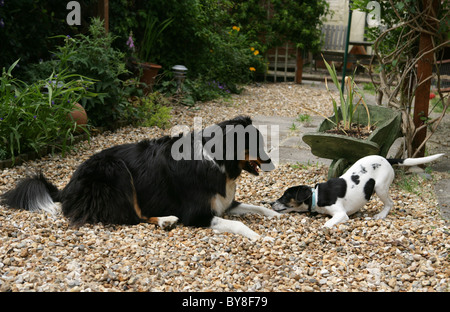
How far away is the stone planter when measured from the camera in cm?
398

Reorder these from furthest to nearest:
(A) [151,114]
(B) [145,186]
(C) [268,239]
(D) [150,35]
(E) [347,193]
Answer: (D) [150,35], (A) [151,114], (E) [347,193], (B) [145,186], (C) [268,239]

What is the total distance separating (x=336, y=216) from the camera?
11.3 feet

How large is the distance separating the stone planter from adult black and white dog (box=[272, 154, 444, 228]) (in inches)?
14.1

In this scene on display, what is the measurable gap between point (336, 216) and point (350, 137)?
2.80 feet

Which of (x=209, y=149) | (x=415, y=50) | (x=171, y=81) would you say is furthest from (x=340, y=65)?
(x=209, y=149)

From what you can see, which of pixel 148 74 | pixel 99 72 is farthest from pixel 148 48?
pixel 99 72

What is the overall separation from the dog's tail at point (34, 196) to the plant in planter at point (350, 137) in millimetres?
2143

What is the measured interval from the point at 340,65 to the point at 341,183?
1075 centimetres

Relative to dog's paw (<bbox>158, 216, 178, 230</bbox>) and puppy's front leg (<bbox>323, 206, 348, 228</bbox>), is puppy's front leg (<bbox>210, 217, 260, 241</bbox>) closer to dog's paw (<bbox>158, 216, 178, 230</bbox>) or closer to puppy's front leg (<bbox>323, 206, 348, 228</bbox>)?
dog's paw (<bbox>158, 216, 178, 230</bbox>)

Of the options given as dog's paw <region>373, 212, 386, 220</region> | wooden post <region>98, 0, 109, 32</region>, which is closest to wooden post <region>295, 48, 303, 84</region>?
wooden post <region>98, 0, 109, 32</region>

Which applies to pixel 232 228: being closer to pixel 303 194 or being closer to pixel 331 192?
pixel 303 194

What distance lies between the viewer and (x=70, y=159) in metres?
4.91

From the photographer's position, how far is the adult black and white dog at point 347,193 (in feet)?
11.5
